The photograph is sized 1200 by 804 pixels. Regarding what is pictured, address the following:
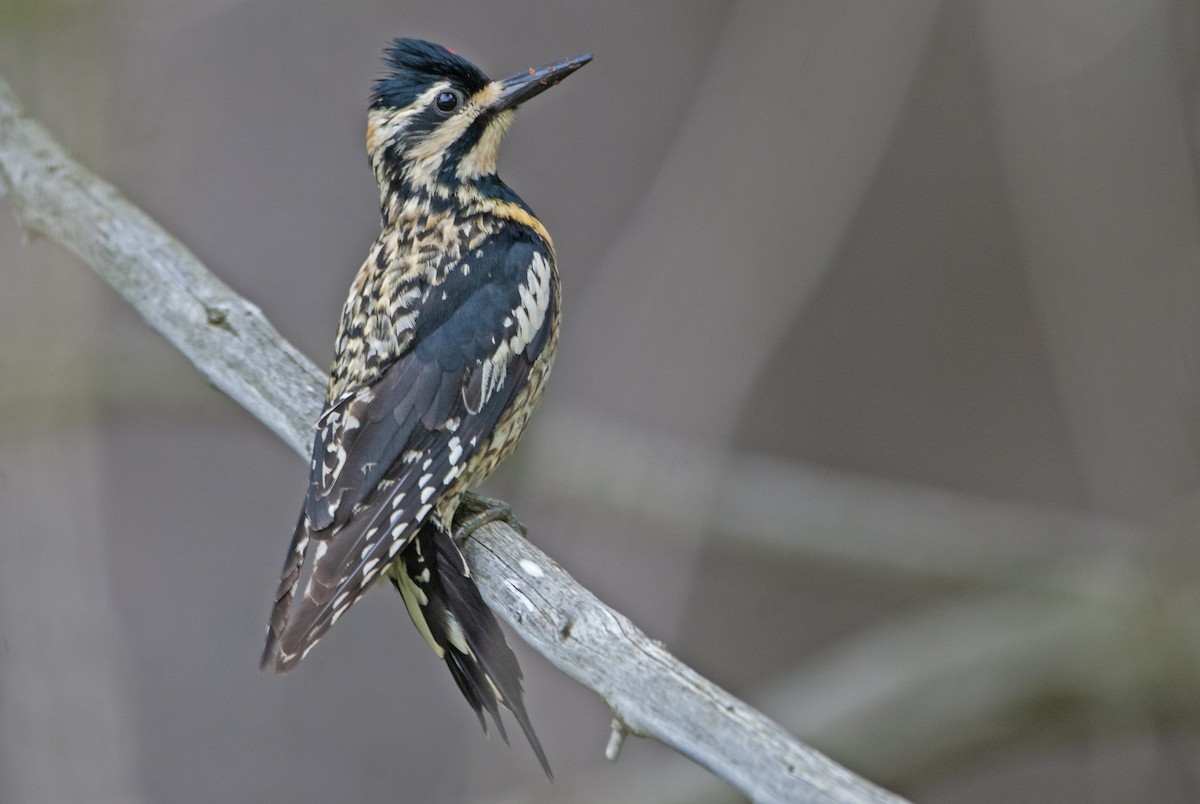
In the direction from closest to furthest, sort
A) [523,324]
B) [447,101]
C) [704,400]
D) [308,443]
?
1. [308,443]
2. [523,324]
3. [447,101]
4. [704,400]

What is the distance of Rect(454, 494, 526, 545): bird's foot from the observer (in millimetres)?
2609

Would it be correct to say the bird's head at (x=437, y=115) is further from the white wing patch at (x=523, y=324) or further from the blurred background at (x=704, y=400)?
the blurred background at (x=704, y=400)

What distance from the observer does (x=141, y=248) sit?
3174 millimetres

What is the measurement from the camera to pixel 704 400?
13.5 ft

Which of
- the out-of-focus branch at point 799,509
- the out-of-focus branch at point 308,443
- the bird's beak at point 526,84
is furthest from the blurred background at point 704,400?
the bird's beak at point 526,84

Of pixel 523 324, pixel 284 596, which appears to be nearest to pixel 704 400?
pixel 523 324

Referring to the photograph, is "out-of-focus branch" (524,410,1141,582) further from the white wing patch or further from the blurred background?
the white wing patch

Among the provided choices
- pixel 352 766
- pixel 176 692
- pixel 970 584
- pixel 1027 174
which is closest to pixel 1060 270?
pixel 1027 174

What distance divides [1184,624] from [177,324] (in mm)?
3019

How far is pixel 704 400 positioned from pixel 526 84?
4.79 ft

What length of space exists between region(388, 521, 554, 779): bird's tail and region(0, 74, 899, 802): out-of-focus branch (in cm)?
4

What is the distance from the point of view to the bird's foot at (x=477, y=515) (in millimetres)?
2609

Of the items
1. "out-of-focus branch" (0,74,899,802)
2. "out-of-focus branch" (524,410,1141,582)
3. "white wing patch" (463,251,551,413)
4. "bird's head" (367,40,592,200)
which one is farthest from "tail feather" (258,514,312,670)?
"out-of-focus branch" (524,410,1141,582)

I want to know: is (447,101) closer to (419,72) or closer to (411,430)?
(419,72)
